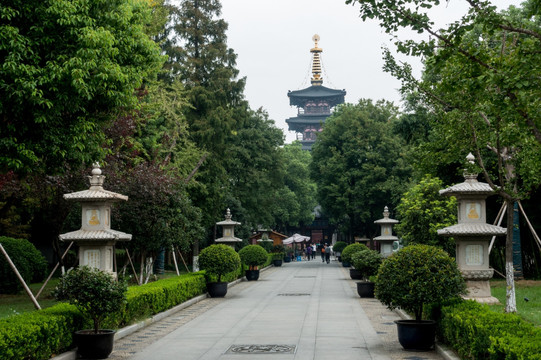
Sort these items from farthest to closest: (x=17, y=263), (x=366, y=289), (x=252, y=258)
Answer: (x=252, y=258)
(x=366, y=289)
(x=17, y=263)

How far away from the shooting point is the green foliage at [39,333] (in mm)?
8477

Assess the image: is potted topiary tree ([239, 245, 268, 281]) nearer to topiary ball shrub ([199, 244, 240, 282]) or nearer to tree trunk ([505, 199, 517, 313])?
topiary ball shrub ([199, 244, 240, 282])

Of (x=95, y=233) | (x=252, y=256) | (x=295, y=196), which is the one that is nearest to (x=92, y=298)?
(x=95, y=233)

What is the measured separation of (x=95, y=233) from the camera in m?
16.3

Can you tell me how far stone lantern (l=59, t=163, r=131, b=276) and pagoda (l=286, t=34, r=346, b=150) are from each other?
8650cm

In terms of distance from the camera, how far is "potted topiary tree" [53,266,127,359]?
10.8 m

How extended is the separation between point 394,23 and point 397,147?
3821cm

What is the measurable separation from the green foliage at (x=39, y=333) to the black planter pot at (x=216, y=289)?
1187 centimetres

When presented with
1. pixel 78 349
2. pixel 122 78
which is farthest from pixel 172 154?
pixel 78 349

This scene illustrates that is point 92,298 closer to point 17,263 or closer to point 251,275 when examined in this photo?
point 17,263

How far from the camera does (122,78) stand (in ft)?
42.7

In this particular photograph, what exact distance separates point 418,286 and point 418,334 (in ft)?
2.89

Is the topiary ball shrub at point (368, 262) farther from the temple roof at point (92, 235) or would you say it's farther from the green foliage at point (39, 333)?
the green foliage at point (39, 333)

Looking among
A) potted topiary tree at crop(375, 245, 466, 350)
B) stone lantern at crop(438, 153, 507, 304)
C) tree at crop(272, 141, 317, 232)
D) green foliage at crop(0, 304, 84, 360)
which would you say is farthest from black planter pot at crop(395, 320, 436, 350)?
tree at crop(272, 141, 317, 232)
